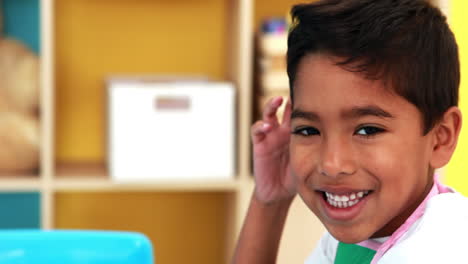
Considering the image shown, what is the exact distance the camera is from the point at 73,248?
101cm

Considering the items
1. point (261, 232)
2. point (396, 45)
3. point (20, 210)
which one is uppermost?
point (396, 45)

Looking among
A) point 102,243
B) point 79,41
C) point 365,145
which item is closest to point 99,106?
point 79,41

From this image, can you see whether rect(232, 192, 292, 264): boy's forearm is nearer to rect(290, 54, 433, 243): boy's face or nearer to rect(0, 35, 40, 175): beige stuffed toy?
rect(290, 54, 433, 243): boy's face

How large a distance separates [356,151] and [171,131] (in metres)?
1.14

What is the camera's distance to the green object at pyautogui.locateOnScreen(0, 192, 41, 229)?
2312 millimetres

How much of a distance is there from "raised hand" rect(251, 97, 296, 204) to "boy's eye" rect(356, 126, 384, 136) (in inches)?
12.0

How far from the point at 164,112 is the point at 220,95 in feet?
0.47

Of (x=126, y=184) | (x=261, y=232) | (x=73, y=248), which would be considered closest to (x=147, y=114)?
(x=126, y=184)

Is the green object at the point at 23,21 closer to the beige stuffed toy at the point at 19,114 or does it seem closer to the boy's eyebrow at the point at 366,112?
the beige stuffed toy at the point at 19,114

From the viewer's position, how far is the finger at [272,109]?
3.80 ft

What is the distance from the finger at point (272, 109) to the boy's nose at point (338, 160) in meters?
0.29

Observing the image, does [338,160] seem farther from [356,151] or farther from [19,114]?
[19,114]

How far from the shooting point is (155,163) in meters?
1.98

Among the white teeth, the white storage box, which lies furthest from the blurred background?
the white teeth
